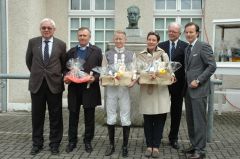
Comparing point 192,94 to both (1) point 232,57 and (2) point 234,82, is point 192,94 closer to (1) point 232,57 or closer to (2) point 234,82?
(1) point 232,57

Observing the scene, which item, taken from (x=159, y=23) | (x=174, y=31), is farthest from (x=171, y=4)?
(x=174, y=31)

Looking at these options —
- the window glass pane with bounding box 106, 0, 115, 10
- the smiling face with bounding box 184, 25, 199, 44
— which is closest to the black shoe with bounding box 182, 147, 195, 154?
the smiling face with bounding box 184, 25, 199, 44

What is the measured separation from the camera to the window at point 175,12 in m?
10.7

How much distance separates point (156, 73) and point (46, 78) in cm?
162

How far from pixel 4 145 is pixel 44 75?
1523mm

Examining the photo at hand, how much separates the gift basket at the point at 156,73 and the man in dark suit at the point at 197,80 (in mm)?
309

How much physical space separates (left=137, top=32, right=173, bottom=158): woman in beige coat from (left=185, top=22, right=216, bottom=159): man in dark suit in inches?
13.6

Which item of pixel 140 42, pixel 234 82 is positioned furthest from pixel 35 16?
pixel 234 82

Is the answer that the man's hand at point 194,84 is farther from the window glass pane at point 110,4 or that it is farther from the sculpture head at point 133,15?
the window glass pane at point 110,4

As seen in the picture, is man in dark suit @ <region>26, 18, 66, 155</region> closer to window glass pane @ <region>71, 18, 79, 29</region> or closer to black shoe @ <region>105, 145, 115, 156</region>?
black shoe @ <region>105, 145, 115, 156</region>

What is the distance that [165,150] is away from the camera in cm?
656

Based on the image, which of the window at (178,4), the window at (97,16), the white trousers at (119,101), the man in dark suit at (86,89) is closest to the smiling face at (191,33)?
the white trousers at (119,101)

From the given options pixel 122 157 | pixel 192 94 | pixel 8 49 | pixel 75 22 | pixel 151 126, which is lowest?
pixel 122 157

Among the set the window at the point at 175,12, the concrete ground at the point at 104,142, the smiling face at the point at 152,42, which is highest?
the window at the point at 175,12
